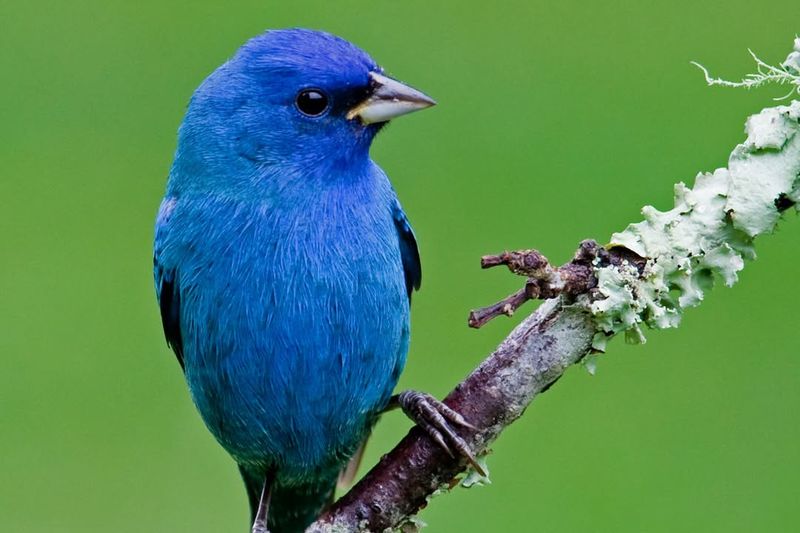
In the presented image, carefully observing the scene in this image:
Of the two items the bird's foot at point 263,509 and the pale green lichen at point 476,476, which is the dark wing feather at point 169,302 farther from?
the pale green lichen at point 476,476

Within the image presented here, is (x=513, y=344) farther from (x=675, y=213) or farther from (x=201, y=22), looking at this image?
(x=201, y=22)

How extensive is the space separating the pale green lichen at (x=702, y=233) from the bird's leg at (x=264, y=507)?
117 cm

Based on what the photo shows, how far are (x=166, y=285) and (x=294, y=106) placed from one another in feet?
1.83

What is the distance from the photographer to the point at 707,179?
3.04 m

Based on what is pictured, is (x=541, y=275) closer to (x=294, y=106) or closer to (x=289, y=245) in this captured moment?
(x=289, y=245)

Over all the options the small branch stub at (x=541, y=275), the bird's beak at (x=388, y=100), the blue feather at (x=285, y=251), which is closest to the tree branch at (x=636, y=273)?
the small branch stub at (x=541, y=275)

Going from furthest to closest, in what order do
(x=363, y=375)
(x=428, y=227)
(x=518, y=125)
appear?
(x=518, y=125), (x=428, y=227), (x=363, y=375)

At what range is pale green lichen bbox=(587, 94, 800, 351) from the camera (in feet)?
9.68

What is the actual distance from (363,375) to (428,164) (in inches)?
118

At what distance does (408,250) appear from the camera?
4.02m

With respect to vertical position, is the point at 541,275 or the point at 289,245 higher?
the point at 289,245

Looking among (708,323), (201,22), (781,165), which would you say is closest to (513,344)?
(781,165)

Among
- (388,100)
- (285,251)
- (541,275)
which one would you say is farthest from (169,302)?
(541,275)

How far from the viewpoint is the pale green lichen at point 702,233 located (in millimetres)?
2951
